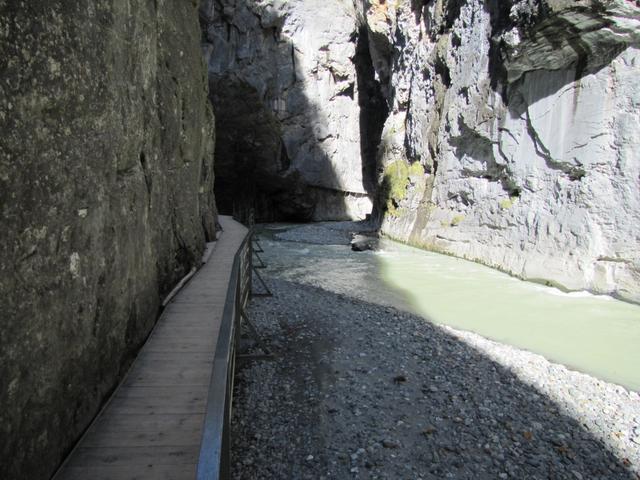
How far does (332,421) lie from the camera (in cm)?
584

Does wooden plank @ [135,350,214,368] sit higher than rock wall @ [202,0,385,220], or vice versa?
rock wall @ [202,0,385,220]

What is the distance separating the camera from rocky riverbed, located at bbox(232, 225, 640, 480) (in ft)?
16.6

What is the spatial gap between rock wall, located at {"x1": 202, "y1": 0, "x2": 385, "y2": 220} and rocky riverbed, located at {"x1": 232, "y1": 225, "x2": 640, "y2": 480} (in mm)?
29829

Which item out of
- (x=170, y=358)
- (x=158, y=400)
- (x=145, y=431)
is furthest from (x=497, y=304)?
(x=145, y=431)

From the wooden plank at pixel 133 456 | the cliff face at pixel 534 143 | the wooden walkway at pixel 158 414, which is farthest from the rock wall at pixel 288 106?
the wooden plank at pixel 133 456

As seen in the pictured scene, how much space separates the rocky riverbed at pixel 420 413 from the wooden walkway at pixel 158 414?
121 centimetres

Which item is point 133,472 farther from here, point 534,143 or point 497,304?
point 534,143

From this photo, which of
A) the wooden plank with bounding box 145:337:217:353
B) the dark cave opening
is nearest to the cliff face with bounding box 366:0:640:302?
the wooden plank with bounding box 145:337:217:353

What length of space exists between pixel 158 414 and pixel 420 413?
147 inches

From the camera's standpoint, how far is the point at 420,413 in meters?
6.08

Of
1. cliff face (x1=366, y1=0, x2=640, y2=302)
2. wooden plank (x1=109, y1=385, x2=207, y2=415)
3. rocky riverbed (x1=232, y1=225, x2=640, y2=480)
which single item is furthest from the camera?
cliff face (x1=366, y1=0, x2=640, y2=302)

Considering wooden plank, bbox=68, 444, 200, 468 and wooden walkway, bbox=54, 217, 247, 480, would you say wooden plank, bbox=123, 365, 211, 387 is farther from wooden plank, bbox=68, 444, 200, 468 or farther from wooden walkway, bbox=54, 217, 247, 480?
wooden plank, bbox=68, 444, 200, 468

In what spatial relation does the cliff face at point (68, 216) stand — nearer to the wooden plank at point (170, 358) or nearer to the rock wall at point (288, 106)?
the wooden plank at point (170, 358)

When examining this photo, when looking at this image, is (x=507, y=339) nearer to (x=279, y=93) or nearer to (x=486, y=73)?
(x=486, y=73)
